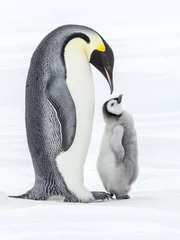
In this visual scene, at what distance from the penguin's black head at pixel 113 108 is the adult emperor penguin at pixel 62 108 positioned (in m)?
0.13

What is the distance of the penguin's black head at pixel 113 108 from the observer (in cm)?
631

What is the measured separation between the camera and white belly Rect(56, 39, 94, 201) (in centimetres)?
611

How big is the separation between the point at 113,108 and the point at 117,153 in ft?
0.92

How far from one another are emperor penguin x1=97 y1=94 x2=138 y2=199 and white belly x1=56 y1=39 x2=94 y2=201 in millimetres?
132

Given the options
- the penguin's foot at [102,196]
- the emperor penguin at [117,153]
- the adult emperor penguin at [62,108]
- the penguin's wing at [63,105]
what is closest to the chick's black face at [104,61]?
the adult emperor penguin at [62,108]

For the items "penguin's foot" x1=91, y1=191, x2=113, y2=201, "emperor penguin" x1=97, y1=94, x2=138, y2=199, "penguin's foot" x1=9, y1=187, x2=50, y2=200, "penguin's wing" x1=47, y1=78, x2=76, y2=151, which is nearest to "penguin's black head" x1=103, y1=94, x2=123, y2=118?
"emperor penguin" x1=97, y1=94, x2=138, y2=199

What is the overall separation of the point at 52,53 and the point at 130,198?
3.31 feet

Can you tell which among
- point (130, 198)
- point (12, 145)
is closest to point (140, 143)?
point (12, 145)

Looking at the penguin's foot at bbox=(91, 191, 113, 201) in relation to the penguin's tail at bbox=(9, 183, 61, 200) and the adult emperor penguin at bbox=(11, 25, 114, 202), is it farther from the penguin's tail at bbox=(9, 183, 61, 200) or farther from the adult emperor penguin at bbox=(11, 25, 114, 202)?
the penguin's tail at bbox=(9, 183, 61, 200)

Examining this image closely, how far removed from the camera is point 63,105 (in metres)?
6.05

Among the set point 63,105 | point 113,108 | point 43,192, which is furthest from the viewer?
point 113,108

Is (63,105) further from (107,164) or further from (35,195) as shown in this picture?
(35,195)

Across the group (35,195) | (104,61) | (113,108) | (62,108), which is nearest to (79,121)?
(62,108)

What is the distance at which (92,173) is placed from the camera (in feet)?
25.3
